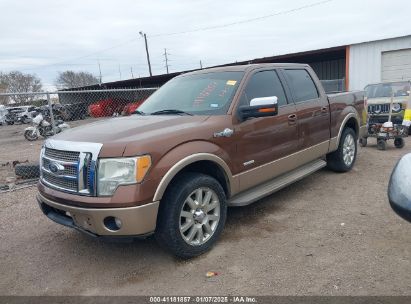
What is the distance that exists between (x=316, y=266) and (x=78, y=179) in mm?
2330

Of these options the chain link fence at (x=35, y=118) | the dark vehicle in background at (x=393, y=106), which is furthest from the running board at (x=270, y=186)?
the dark vehicle in background at (x=393, y=106)

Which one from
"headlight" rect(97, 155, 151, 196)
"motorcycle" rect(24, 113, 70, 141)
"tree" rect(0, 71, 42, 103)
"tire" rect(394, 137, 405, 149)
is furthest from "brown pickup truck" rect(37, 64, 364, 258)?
"tree" rect(0, 71, 42, 103)

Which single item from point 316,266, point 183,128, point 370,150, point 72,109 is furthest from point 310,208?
point 72,109

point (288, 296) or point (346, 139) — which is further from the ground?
point (346, 139)

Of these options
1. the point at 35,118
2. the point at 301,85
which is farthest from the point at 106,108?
the point at 301,85

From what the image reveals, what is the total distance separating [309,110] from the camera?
510 centimetres

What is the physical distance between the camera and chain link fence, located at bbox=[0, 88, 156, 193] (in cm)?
741

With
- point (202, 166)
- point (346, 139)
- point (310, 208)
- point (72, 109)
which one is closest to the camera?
point (202, 166)

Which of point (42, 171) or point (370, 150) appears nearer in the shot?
point (42, 171)

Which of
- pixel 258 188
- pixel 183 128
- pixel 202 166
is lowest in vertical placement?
pixel 258 188

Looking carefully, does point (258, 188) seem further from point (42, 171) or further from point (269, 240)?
point (42, 171)

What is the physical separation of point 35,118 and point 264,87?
43.3ft

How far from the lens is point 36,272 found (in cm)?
359

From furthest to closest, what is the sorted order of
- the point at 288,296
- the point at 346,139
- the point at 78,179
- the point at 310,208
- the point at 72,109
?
the point at 72,109
the point at 346,139
the point at 310,208
the point at 78,179
the point at 288,296
